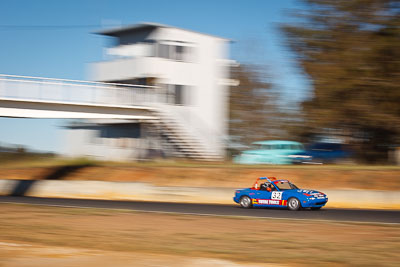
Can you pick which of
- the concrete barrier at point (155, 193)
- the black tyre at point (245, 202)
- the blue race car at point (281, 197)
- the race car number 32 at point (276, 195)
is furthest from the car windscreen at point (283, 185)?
the concrete barrier at point (155, 193)

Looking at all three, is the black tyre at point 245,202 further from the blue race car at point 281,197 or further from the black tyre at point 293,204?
the black tyre at point 293,204

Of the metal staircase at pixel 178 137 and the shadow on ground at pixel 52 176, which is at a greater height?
the metal staircase at pixel 178 137

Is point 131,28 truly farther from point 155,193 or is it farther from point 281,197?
point 281,197

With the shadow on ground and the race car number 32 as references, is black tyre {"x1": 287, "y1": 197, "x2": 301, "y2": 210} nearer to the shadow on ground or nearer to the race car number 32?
the race car number 32

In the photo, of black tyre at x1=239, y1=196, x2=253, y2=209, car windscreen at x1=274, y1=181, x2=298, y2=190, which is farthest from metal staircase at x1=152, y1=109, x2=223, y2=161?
car windscreen at x1=274, y1=181, x2=298, y2=190

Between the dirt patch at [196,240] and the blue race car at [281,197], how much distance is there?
3.77 meters

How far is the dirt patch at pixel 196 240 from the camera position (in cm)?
1083

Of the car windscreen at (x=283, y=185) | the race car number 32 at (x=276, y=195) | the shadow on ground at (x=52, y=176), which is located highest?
the car windscreen at (x=283, y=185)

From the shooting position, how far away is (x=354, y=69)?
3356cm

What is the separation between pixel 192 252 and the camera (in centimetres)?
1159

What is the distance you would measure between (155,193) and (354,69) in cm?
1366

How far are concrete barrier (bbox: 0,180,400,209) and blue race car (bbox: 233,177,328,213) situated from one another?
2146mm

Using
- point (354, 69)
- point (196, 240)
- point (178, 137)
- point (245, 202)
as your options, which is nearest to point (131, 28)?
point (178, 137)

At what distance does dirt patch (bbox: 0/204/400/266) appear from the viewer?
10.8 m
